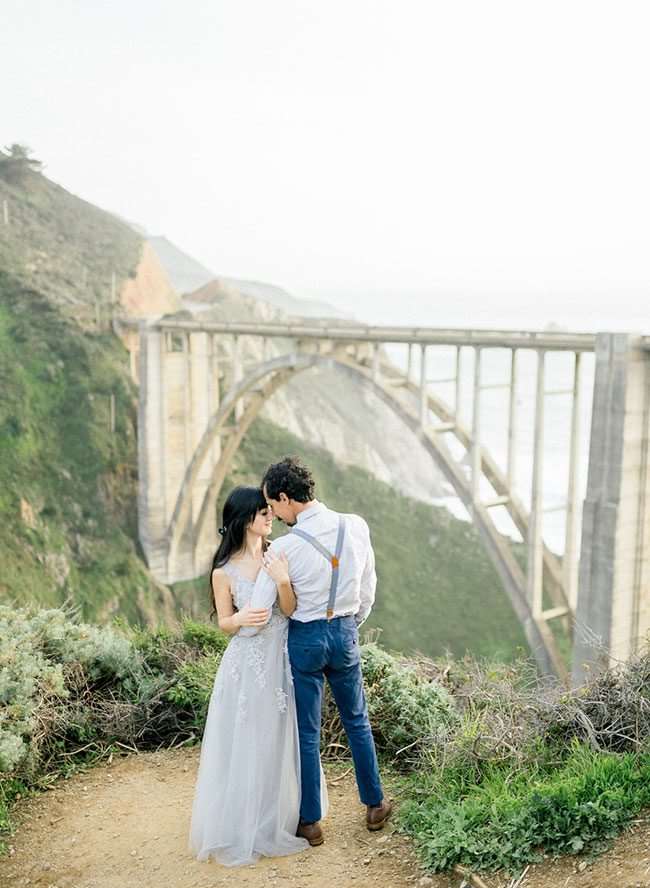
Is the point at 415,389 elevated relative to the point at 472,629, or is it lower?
elevated

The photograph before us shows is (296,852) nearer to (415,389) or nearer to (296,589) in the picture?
(296,589)

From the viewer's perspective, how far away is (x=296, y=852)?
4336mm

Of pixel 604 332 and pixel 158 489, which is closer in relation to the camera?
pixel 604 332

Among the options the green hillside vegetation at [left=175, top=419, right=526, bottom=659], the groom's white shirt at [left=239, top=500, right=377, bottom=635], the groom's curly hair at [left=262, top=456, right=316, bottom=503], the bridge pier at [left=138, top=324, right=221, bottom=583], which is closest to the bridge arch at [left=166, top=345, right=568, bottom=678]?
the bridge pier at [left=138, top=324, right=221, bottom=583]

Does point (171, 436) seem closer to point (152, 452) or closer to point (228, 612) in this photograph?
point (152, 452)

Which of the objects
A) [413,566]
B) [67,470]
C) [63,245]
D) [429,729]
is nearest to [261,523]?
[429,729]

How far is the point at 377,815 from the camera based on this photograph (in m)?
4.48

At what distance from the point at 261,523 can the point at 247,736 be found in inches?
40.2

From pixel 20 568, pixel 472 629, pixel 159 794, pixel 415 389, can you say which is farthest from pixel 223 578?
pixel 472 629

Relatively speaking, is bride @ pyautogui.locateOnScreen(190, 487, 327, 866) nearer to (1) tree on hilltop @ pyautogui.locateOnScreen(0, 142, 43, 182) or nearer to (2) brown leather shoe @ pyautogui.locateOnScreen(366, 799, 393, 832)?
(2) brown leather shoe @ pyautogui.locateOnScreen(366, 799, 393, 832)

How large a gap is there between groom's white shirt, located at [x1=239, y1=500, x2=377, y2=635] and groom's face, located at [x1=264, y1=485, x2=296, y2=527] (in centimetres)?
4

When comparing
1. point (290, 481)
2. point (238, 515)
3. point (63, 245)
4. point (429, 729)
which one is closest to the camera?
point (290, 481)

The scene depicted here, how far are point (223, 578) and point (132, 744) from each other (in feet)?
7.01

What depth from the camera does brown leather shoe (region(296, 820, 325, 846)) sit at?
4348 millimetres
